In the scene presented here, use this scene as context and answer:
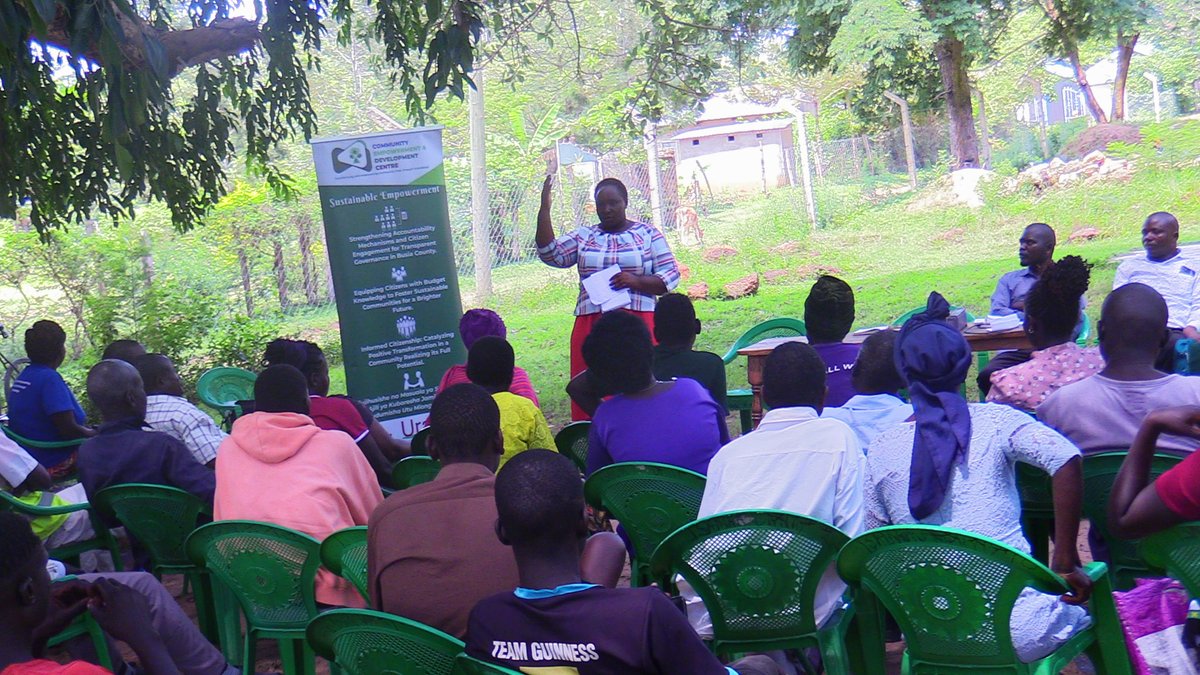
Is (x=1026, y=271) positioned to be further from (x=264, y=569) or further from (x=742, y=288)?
(x=742, y=288)

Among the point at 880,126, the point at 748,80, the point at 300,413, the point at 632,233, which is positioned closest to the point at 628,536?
the point at 300,413

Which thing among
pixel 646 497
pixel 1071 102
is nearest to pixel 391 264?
pixel 646 497

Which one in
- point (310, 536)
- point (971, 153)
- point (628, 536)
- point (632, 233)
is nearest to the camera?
point (310, 536)

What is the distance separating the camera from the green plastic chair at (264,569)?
141 inches

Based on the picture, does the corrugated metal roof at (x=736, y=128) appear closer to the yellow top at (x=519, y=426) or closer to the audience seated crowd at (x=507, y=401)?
the audience seated crowd at (x=507, y=401)

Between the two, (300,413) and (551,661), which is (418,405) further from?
(551,661)

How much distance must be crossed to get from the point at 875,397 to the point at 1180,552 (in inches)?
52.4

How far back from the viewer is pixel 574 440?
4.82 meters

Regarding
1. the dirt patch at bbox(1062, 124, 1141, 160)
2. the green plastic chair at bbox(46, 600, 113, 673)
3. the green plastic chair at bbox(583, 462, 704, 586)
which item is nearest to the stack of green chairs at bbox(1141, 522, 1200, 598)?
the green plastic chair at bbox(583, 462, 704, 586)

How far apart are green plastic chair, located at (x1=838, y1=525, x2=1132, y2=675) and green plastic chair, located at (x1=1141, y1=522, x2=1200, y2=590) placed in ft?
0.45

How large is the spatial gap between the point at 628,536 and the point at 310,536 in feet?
3.56

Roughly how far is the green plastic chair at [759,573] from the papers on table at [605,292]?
11.3 ft

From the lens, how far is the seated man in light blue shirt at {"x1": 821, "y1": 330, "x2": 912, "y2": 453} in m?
3.85

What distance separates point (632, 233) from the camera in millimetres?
6707
